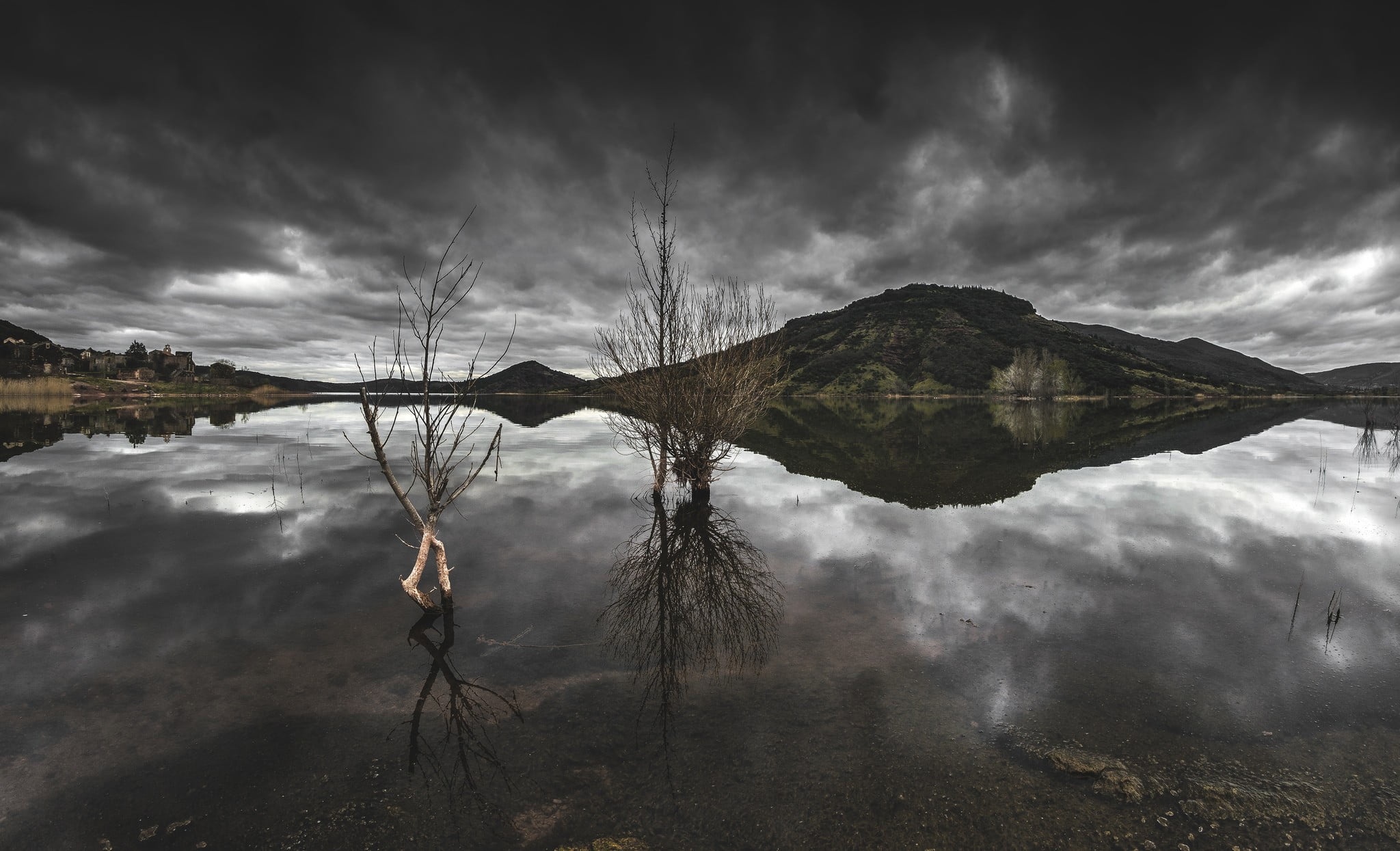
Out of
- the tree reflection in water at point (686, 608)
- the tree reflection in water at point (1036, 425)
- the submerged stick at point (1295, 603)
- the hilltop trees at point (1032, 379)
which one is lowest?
the tree reflection in water at point (686, 608)

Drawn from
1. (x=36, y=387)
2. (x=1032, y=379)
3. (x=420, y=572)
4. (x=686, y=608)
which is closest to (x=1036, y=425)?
(x=686, y=608)

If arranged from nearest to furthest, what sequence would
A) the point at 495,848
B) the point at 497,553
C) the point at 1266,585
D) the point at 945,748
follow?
the point at 495,848 < the point at 945,748 < the point at 1266,585 < the point at 497,553

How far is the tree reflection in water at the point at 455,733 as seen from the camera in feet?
15.3

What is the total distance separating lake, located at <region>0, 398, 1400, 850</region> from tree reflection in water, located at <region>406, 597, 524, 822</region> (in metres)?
0.03

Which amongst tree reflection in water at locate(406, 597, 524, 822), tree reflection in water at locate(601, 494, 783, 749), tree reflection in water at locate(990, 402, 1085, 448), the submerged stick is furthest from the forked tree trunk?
tree reflection in water at locate(990, 402, 1085, 448)

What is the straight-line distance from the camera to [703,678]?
6.51 metres

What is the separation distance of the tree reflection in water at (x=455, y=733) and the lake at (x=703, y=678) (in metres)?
0.03

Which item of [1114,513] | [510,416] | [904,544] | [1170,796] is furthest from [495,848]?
[510,416]

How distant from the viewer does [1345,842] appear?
4090 mm

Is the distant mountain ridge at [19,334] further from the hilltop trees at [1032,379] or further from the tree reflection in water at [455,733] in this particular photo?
the hilltop trees at [1032,379]

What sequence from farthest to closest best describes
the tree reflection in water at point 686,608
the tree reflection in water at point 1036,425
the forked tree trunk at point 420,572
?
the tree reflection in water at point 1036,425 → the forked tree trunk at point 420,572 → the tree reflection in water at point 686,608

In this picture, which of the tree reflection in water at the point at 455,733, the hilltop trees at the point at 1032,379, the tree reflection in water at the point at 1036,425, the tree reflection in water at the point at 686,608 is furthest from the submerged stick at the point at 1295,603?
the hilltop trees at the point at 1032,379

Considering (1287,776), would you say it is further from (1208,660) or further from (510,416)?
Answer: (510,416)

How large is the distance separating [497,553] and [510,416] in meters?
54.5
